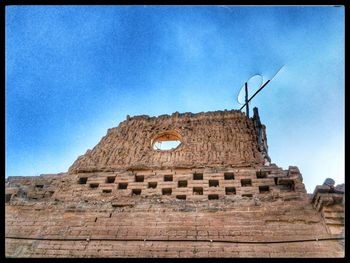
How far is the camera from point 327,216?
9.84m

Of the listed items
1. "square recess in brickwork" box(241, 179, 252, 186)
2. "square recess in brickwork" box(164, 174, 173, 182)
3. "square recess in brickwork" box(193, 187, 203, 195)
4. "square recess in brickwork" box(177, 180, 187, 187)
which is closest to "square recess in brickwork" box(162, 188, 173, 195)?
"square recess in brickwork" box(177, 180, 187, 187)

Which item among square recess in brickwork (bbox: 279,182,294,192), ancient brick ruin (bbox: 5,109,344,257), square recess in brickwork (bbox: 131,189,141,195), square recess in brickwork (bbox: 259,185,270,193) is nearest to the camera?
ancient brick ruin (bbox: 5,109,344,257)

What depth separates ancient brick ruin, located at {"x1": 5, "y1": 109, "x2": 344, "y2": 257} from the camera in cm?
927

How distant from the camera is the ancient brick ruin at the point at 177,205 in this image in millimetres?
9273

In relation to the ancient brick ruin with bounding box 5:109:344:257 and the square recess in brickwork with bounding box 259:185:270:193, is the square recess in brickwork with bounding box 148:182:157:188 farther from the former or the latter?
the square recess in brickwork with bounding box 259:185:270:193

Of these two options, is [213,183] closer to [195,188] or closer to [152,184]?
[195,188]

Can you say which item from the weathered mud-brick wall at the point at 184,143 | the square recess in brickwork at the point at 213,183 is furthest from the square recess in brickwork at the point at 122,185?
the square recess in brickwork at the point at 213,183

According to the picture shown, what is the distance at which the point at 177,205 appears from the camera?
10.9 meters

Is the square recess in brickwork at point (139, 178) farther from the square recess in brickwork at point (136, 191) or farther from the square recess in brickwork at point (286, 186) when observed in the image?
the square recess in brickwork at point (286, 186)
